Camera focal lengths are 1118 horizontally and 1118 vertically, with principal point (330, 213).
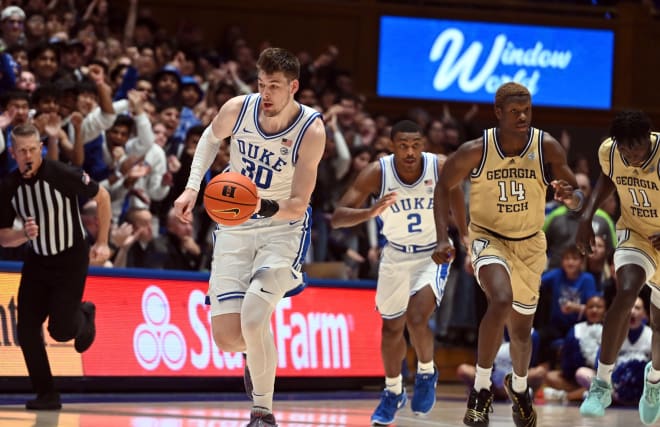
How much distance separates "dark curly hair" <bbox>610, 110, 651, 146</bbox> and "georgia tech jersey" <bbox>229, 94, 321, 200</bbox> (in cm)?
224

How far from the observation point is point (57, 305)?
29.2ft

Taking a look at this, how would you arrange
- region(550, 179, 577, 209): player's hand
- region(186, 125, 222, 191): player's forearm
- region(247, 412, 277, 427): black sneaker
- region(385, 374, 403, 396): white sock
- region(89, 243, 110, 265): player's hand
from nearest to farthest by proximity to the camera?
region(247, 412, 277, 427): black sneaker < region(186, 125, 222, 191): player's forearm < region(550, 179, 577, 209): player's hand < region(385, 374, 403, 396): white sock < region(89, 243, 110, 265): player's hand

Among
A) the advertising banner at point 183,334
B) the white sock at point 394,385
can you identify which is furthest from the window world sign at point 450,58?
the white sock at point 394,385

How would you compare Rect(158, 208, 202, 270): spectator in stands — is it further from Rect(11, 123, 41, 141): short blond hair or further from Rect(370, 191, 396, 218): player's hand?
Rect(370, 191, 396, 218): player's hand

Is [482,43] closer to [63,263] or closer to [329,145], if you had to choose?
[329,145]

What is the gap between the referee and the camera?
8.90 m

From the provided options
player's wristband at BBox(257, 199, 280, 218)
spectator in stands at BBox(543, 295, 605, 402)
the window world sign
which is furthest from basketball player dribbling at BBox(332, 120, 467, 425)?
the window world sign

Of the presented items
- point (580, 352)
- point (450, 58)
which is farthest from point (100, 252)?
point (450, 58)

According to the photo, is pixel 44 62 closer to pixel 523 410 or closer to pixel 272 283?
pixel 272 283

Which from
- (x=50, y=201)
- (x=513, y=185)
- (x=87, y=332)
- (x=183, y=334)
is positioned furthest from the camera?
(x=183, y=334)

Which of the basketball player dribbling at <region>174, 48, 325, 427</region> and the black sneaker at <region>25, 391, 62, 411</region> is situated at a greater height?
the basketball player dribbling at <region>174, 48, 325, 427</region>

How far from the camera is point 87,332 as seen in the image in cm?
923

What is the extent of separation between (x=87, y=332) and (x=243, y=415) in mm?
1471

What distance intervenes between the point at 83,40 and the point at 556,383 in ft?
21.3
